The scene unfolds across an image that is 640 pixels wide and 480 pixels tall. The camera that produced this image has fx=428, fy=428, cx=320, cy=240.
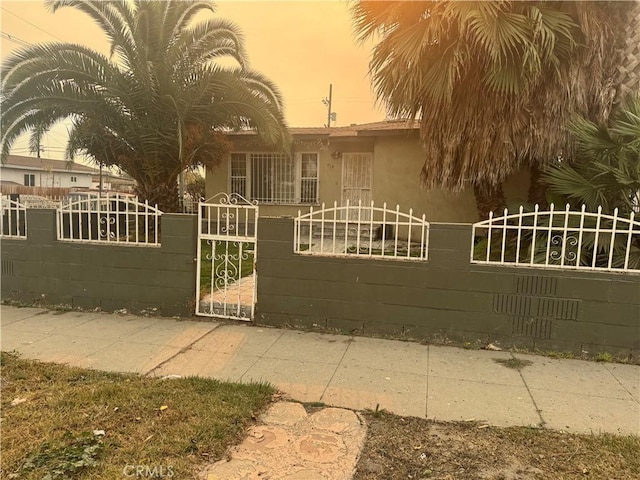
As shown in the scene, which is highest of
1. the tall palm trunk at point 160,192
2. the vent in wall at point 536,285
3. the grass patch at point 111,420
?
the tall palm trunk at point 160,192

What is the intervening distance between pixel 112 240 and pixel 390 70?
489 cm

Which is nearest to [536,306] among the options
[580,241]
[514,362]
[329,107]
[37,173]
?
[514,362]

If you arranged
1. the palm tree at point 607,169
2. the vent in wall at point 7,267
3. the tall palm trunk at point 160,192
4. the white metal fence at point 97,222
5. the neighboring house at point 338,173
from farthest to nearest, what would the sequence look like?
1. the neighboring house at point 338,173
2. the tall palm trunk at point 160,192
3. the vent in wall at point 7,267
4. the white metal fence at point 97,222
5. the palm tree at point 607,169

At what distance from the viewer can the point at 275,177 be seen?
45.5 ft

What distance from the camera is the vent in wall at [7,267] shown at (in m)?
6.57

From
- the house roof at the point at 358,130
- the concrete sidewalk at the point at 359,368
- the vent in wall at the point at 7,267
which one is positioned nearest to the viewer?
the concrete sidewalk at the point at 359,368

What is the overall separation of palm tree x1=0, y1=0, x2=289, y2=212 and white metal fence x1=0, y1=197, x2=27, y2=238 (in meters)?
2.50

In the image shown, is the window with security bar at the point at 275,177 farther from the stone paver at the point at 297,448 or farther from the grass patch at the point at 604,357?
the stone paver at the point at 297,448

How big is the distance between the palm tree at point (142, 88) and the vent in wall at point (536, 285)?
20.3 feet

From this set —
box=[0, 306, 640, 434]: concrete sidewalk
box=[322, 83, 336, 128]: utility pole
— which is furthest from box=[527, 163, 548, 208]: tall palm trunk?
box=[322, 83, 336, 128]: utility pole

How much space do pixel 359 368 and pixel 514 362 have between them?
67.0 inches

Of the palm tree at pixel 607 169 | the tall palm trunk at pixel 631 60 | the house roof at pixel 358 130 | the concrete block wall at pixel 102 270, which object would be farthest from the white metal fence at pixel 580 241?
the house roof at pixel 358 130

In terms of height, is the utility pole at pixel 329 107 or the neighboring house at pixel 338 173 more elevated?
the utility pole at pixel 329 107

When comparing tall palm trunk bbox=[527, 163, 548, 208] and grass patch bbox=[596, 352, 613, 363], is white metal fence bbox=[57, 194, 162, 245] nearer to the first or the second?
grass patch bbox=[596, 352, 613, 363]
